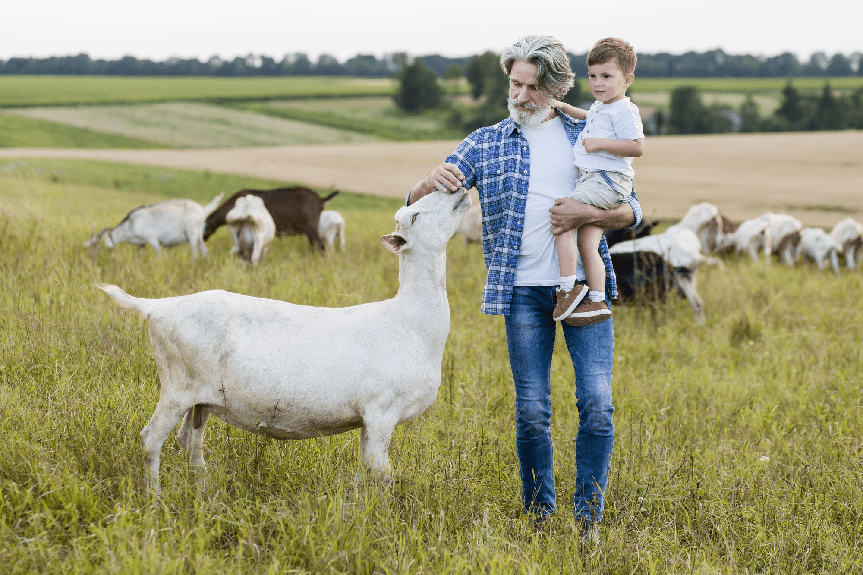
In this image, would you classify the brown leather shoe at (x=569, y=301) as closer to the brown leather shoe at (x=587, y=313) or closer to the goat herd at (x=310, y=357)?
the brown leather shoe at (x=587, y=313)

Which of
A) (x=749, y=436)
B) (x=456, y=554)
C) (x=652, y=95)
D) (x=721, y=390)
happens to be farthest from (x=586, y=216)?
(x=652, y=95)

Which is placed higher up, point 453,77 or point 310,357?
point 453,77

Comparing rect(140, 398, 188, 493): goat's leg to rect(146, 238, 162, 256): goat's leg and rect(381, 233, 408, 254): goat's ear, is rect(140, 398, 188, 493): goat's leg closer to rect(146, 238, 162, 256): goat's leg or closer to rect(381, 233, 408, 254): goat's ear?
rect(381, 233, 408, 254): goat's ear

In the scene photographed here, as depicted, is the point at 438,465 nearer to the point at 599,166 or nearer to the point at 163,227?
the point at 599,166

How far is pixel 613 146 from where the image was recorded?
333cm

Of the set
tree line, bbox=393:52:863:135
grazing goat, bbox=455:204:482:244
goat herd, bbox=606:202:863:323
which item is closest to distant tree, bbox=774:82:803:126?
tree line, bbox=393:52:863:135

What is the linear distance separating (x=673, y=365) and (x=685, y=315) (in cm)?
254

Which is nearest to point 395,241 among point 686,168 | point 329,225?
point 329,225

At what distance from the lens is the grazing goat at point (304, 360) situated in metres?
3.20

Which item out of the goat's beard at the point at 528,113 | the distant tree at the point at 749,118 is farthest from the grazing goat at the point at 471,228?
the distant tree at the point at 749,118

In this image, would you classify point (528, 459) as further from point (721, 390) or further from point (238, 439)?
point (721, 390)

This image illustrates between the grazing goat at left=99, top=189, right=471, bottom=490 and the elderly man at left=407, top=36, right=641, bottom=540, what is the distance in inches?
10.2

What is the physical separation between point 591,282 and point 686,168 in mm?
31482

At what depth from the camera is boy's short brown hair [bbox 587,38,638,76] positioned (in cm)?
346
